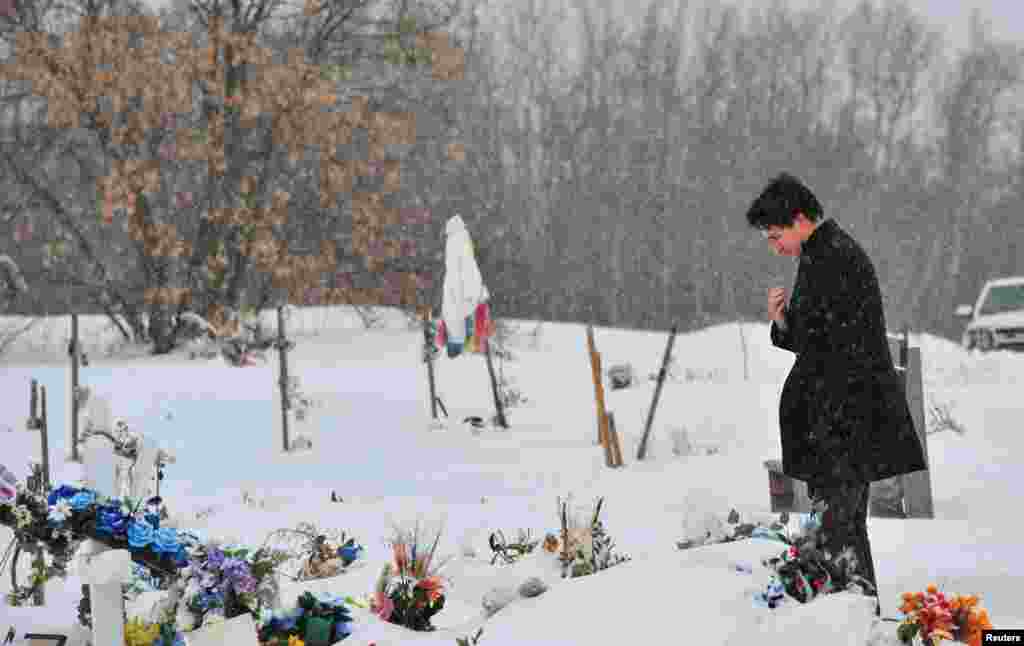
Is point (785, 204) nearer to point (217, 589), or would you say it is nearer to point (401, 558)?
point (401, 558)

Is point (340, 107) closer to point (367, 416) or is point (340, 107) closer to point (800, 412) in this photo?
point (367, 416)

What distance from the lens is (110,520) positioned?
4008mm

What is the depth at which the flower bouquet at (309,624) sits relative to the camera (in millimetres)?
4219

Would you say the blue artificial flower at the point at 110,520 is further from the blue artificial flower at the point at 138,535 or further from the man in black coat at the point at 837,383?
the man in black coat at the point at 837,383

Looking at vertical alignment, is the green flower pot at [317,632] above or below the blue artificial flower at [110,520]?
below

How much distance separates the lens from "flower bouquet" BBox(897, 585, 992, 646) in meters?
3.74

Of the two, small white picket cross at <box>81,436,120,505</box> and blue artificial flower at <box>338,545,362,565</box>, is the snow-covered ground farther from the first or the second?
small white picket cross at <box>81,436,120,505</box>

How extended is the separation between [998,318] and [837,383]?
55.3 ft

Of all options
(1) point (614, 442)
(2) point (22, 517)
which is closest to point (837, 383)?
(2) point (22, 517)

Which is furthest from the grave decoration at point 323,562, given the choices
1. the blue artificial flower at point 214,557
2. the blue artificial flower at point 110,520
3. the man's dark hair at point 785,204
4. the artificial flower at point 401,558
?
the man's dark hair at point 785,204

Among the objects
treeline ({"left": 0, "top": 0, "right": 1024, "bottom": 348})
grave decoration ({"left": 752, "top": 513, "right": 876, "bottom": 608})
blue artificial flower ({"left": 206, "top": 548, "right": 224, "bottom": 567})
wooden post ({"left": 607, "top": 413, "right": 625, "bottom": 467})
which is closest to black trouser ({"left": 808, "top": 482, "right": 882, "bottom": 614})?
grave decoration ({"left": 752, "top": 513, "right": 876, "bottom": 608})

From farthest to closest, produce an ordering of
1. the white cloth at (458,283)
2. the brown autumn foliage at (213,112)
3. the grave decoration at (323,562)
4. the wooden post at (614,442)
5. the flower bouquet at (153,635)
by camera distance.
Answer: the brown autumn foliage at (213,112) → the white cloth at (458,283) → the wooden post at (614,442) → the grave decoration at (323,562) → the flower bouquet at (153,635)

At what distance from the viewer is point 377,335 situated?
61.1ft

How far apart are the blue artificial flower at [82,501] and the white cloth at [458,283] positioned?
23.2ft
